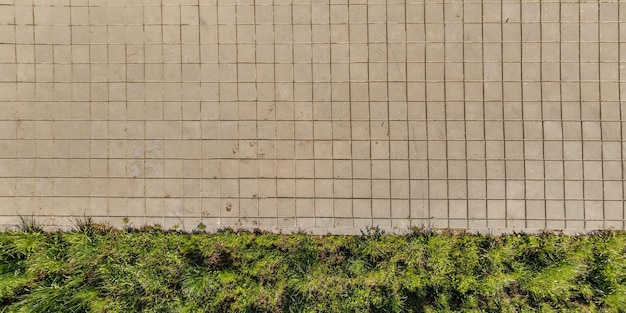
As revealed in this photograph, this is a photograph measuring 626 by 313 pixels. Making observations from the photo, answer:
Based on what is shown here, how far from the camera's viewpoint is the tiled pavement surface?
4.09 meters

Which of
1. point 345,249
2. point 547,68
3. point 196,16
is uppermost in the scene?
point 196,16

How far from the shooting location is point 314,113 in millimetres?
4152

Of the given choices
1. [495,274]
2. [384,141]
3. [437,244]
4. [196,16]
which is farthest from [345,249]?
[196,16]

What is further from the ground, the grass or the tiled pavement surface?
the tiled pavement surface

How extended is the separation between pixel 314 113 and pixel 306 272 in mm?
1692

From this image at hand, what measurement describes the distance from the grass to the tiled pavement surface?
212 mm

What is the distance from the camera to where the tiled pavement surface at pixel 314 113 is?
4.09m

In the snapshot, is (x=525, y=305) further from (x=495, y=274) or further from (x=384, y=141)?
(x=384, y=141)

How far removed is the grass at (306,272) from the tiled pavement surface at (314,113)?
212mm

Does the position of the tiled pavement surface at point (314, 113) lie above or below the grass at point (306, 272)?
above

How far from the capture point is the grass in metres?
4.05

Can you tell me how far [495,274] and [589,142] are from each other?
1.71 meters

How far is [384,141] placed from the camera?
4.12 m

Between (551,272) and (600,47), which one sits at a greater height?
(600,47)
